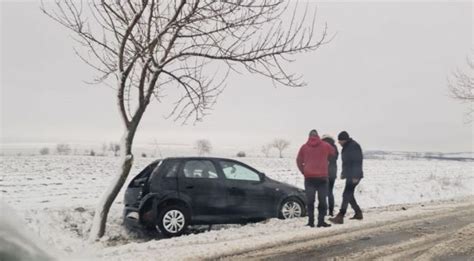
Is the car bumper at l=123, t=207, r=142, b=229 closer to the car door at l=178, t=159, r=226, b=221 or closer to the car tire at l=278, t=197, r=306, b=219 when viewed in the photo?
the car door at l=178, t=159, r=226, b=221

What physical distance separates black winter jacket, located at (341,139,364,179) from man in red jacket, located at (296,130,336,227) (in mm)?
683

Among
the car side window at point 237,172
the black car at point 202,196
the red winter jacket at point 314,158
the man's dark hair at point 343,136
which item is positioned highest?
the man's dark hair at point 343,136

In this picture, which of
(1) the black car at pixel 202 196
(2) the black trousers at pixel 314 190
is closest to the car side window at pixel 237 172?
(1) the black car at pixel 202 196

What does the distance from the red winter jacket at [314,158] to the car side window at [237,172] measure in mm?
1288

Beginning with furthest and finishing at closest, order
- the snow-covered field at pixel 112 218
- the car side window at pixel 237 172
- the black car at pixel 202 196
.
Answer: the car side window at pixel 237 172, the black car at pixel 202 196, the snow-covered field at pixel 112 218

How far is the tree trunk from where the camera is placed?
10.4 m

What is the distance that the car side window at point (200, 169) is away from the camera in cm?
1054

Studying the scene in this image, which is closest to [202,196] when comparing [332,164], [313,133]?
[313,133]

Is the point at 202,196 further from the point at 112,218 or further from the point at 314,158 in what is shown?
the point at 112,218

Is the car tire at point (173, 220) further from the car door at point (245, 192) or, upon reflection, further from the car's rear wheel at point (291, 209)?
the car's rear wheel at point (291, 209)

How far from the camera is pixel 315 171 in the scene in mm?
10148

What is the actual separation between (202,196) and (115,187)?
5.89 ft

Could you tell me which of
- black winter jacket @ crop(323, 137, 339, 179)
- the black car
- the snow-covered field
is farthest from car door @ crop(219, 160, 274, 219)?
black winter jacket @ crop(323, 137, 339, 179)

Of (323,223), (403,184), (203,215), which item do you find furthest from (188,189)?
(403,184)
